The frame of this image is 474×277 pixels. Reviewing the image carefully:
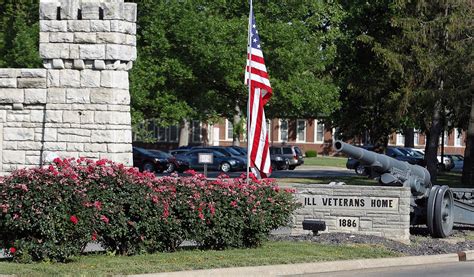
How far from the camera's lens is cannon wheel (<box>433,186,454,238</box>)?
64.4 feet

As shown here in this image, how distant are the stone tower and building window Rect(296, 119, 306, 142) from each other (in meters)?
68.8

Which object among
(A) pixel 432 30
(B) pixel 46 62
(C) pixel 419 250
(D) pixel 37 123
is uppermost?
(A) pixel 432 30

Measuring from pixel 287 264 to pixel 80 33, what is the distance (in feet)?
28.3

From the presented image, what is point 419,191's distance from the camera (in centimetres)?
2003

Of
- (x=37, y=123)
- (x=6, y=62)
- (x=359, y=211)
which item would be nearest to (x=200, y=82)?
(x=6, y=62)

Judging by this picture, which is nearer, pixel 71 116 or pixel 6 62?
pixel 71 116

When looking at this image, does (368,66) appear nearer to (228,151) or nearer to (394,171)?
(228,151)

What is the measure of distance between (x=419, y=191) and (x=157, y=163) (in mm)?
33239

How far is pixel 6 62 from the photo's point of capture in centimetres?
4547

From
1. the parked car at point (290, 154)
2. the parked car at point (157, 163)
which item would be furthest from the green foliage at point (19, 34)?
the parked car at point (290, 154)

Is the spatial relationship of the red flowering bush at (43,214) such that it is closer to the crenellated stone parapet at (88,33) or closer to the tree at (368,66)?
the crenellated stone parapet at (88,33)

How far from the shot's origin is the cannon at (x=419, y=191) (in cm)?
1952

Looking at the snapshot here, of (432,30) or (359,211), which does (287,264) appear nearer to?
(359,211)

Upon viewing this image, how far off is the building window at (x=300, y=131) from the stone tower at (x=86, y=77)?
226ft
